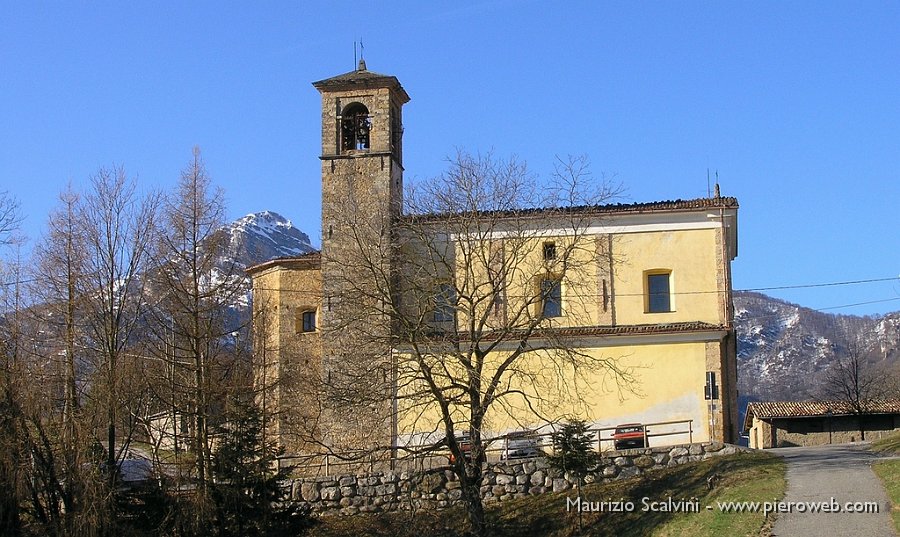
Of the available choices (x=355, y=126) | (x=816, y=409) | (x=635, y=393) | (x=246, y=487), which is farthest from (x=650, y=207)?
(x=816, y=409)

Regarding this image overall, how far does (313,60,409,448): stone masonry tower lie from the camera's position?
3131 centimetres

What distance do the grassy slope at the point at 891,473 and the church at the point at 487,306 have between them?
4.31m

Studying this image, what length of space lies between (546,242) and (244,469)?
11287 mm

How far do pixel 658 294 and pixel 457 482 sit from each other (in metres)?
8.80

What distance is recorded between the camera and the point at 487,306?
2928 cm

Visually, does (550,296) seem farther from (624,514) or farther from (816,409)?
(816,409)

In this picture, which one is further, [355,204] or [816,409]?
[816,409]

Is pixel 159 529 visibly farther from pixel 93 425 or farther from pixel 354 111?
pixel 354 111

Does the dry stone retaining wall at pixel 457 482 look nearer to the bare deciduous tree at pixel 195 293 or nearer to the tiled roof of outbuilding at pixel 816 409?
the bare deciduous tree at pixel 195 293

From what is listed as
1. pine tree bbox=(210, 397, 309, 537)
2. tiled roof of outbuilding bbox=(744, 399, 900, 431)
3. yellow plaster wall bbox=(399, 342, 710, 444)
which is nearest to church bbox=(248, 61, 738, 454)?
yellow plaster wall bbox=(399, 342, 710, 444)

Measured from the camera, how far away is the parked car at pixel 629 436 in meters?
31.1

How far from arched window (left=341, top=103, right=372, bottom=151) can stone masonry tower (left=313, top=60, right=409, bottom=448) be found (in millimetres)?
31

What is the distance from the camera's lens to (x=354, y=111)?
35.6 m

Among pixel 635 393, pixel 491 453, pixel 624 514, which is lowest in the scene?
pixel 624 514
